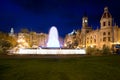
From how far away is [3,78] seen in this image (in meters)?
12.1

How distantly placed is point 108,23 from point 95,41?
12.2m

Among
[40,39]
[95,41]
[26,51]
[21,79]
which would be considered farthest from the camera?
[40,39]

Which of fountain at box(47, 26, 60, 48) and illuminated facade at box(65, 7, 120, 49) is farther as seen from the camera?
illuminated facade at box(65, 7, 120, 49)

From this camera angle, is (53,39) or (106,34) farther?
(106,34)

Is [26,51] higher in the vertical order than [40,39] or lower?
lower

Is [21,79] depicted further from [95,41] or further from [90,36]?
[90,36]

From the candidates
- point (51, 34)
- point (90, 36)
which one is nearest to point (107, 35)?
point (90, 36)

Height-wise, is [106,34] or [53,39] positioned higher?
[106,34]

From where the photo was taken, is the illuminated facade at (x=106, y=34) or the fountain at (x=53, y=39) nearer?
the fountain at (x=53, y=39)

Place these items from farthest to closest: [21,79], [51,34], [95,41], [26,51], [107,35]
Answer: [95,41] < [107,35] < [51,34] < [26,51] < [21,79]

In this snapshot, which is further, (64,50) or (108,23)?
(108,23)

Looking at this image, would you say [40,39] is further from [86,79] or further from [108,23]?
[86,79]

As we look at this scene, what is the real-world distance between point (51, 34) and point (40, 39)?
59.3 meters

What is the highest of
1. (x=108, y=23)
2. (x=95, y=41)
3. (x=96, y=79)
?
(x=108, y=23)
